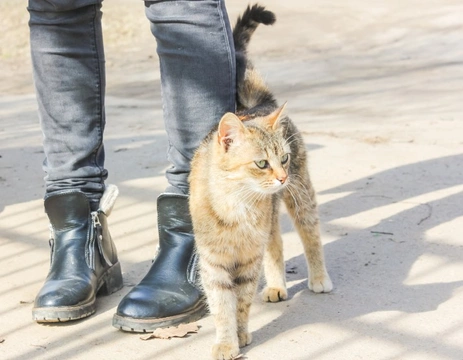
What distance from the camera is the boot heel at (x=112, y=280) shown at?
9.04 ft

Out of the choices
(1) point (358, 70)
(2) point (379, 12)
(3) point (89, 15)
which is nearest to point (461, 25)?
(2) point (379, 12)

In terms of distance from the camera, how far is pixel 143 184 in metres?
4.11

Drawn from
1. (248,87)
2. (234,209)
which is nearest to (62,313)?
(234,209)

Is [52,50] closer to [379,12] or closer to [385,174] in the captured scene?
[385,174]

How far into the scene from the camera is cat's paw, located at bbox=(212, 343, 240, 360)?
226 cm

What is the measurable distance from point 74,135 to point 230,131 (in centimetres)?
65

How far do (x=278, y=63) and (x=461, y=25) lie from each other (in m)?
2.27

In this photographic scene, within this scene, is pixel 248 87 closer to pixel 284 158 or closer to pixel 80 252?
pixel 284 158

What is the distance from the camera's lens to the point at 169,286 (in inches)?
101

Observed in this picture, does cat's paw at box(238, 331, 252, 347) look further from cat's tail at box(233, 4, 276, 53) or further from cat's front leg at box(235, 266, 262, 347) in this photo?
cat's tail at box(233, 4, 276, 53)

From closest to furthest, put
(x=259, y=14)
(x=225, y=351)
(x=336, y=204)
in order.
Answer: (x=225, y=351), (x=259, y=14), (x=336, y=204)

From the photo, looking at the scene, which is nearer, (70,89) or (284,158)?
(284,158)

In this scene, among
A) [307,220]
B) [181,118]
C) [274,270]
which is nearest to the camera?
[181,118]

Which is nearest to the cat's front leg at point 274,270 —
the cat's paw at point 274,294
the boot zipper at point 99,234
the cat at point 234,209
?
the cat's paw at point 274,294
